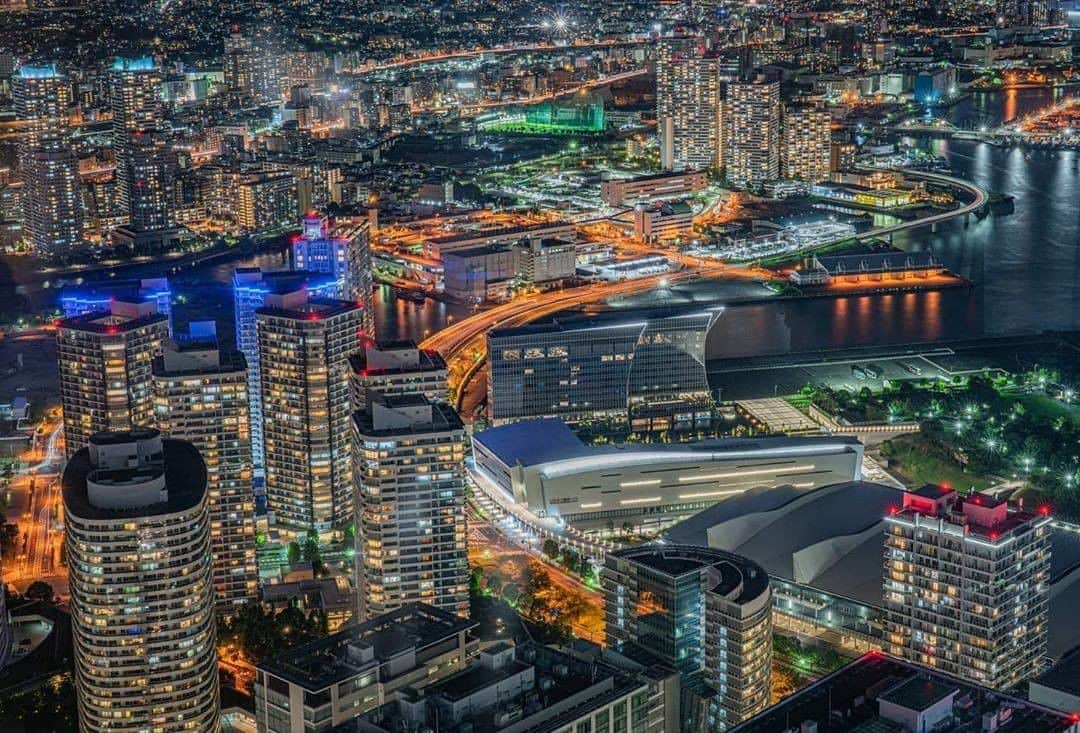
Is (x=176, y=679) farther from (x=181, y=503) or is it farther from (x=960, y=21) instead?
(x=960, y=21)

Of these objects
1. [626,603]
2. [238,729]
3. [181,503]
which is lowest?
[238,729]

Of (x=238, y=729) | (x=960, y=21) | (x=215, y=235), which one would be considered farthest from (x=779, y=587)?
(x=960, y=21)

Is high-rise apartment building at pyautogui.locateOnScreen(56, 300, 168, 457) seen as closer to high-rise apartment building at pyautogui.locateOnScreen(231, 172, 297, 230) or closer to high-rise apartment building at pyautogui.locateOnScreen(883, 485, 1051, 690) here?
high-rise apartment building at pyautogui.locateOnScreen(883, 485, 1051, 690)

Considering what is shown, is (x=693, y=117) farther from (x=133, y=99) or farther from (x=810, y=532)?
(x=810, y=532)

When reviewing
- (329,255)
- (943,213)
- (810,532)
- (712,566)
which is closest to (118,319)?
(329,255)

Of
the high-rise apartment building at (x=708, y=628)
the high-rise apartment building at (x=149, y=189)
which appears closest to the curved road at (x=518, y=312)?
the high-rise apartment building at (x=708, y=628)

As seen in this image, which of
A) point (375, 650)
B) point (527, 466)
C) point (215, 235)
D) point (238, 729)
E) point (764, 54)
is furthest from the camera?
point (764, 54)
